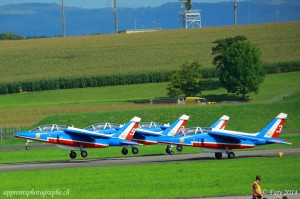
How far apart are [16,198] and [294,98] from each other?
69.7 meters

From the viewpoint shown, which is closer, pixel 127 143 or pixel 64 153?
pixel 127 143

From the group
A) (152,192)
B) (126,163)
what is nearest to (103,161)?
(126,163)

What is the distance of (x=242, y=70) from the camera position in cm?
11831

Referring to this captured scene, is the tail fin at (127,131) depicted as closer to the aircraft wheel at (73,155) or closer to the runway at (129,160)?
the runway at (129,160)

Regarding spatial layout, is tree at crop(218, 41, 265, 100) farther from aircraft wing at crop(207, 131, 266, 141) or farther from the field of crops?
aircraft wing at crop(207, 131, 266, 141)

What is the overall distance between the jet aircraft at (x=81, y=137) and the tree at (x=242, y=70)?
56925 mm

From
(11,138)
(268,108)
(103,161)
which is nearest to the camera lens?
(103,161)

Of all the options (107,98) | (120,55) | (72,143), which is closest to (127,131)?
(72,143)

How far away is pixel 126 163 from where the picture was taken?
5675cm

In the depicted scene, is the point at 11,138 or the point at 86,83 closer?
the point at 11,138

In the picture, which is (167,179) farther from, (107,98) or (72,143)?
(107,98)

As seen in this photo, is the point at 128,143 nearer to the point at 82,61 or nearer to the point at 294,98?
the point at 294,98

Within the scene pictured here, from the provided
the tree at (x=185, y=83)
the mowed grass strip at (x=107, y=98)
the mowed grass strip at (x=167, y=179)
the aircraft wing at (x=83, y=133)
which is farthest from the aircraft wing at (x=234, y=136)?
the tree at (x=185, y=83)

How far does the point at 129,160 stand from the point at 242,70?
2412 inches
